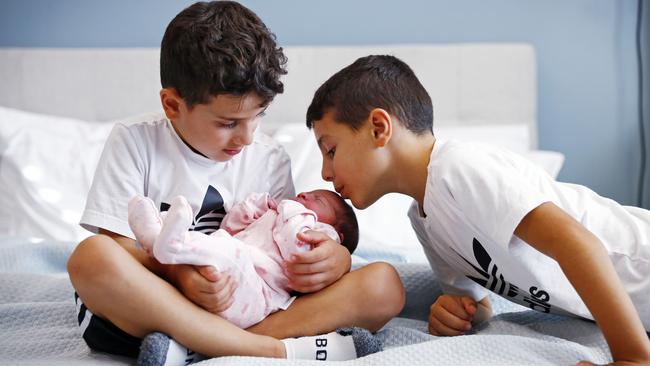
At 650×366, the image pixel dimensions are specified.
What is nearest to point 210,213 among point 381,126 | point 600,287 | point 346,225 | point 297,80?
point 346,225

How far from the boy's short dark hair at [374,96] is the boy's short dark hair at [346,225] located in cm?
15

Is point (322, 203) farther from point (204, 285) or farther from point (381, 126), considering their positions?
point (204, 285)

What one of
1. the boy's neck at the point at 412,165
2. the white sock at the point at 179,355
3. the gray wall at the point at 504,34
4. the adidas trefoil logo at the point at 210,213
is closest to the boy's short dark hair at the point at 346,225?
the boy's neck at the point at 412,165

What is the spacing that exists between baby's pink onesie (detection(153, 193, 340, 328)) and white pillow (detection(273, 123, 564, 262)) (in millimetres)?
463

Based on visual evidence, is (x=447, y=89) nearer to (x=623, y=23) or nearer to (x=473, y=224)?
(x=623, y=23)

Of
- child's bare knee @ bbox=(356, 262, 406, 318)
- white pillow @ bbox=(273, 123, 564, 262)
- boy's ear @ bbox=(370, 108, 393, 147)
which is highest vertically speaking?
boy's ear @ bbox=(370, 108, 393, 147)

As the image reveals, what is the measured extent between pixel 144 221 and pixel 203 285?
0.40 ft

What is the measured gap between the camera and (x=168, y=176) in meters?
1.35

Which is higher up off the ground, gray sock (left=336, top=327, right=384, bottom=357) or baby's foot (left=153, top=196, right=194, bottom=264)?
baby's foot (left=153, top=196, right=194, bottom=264)

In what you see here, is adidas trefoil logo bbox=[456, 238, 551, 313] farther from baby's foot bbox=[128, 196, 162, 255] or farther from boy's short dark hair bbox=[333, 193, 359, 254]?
baby's foot bbox=[128, 196, 162, 255]

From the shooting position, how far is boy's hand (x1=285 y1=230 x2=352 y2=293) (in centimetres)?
117

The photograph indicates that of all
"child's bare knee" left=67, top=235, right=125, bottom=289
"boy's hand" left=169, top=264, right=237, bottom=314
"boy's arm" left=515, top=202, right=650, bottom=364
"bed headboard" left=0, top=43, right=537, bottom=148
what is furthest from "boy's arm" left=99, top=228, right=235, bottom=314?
"bed headboard" left=0, top=43, right=537, bottom=148

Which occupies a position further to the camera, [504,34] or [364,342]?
[504,34]

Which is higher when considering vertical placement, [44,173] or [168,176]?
[168,176]
